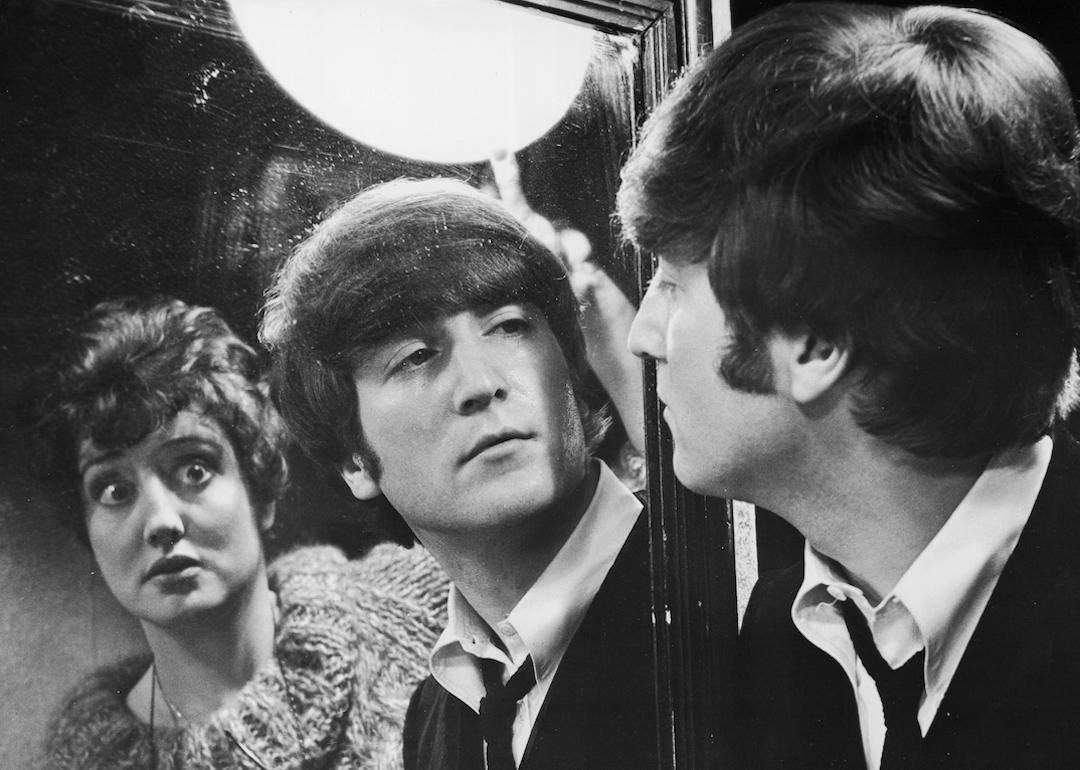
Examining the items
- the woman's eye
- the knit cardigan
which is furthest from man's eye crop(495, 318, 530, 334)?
the knit cardigan

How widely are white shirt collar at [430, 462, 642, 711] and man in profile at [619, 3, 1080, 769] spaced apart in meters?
0.18

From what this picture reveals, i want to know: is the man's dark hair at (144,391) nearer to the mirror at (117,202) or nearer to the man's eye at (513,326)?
the mirror at (117,202)

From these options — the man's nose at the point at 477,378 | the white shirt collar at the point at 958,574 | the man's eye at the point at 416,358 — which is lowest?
the white shirt collar at the point at 958,574

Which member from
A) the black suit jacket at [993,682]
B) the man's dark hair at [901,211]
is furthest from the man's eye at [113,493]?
the black suit jacket at [993,682]

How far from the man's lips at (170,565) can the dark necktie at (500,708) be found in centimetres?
51

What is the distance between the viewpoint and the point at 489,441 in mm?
1707

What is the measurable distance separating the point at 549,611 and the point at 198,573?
58cm

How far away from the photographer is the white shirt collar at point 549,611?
5.58 feet

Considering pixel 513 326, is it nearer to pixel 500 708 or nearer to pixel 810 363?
pixel 810 363

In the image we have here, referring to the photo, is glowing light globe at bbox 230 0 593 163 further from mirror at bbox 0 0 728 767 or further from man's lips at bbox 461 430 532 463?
man's lips at bbox 461 430 532 463

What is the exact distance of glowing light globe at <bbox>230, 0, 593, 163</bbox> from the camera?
165 centimetres

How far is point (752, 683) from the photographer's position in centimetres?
187

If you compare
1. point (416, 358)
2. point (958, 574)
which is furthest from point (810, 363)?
point (416, 358)

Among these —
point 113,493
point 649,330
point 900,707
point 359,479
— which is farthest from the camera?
point 649,330
